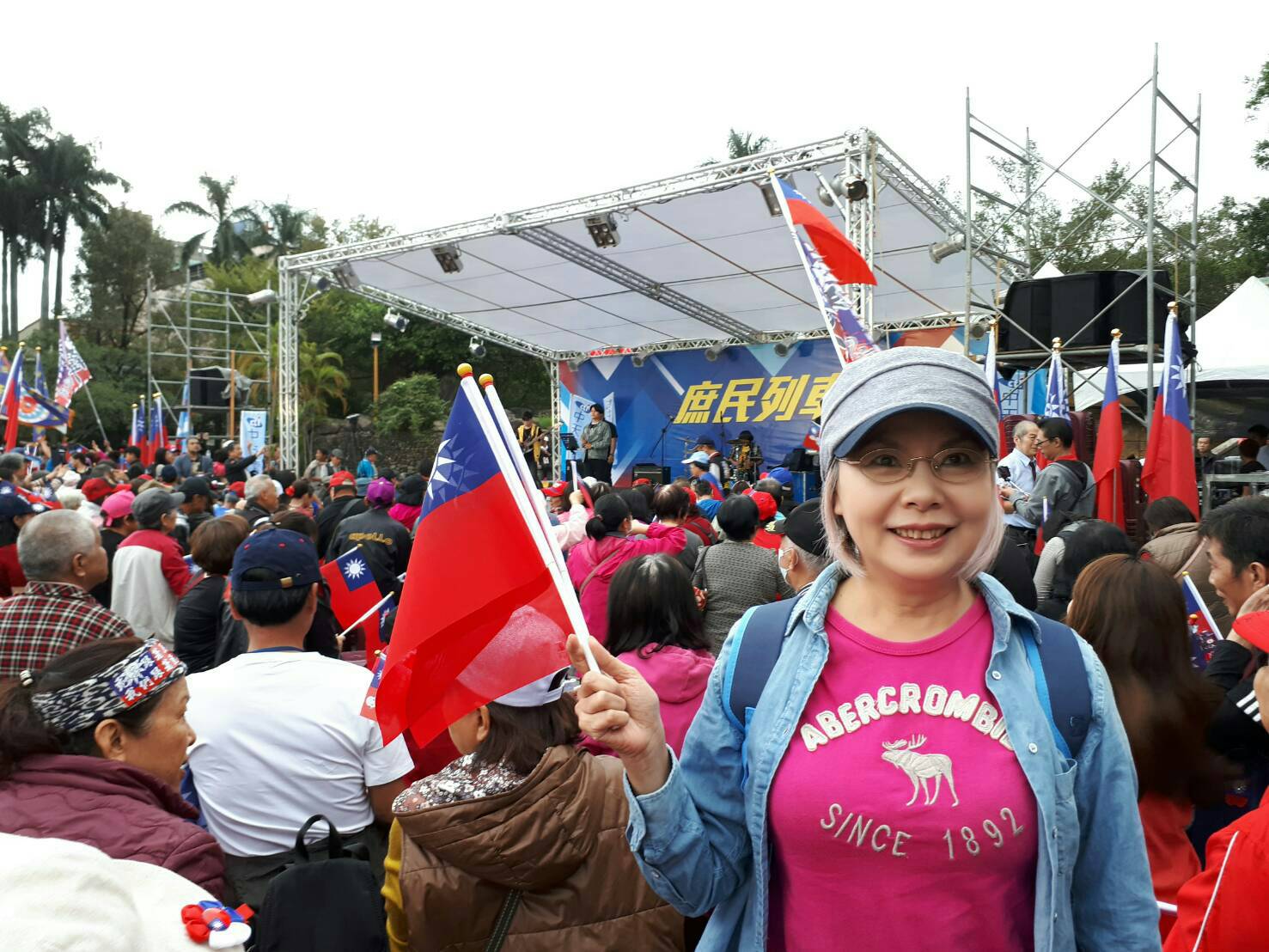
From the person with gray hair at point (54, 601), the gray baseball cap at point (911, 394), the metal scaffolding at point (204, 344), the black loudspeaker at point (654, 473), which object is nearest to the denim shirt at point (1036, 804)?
the gray baseball cap at point (911, 394)

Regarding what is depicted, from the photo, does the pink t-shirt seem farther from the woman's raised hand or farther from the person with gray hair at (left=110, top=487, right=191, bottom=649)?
the person with gray hair at (left=110, top=487, right=191, bottom=649)

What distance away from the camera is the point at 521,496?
174 centimetres

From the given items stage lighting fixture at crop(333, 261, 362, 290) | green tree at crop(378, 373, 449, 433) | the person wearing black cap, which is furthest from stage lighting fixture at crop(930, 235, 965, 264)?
green tree at crop(378, 373, 449, 433)

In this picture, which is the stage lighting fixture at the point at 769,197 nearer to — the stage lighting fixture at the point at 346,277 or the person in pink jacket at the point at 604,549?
the person in pink jacket at the point at 604,549

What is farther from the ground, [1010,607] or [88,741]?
[1010,607]

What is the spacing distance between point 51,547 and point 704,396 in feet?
50.1

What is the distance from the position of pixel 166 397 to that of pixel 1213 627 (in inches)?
1361

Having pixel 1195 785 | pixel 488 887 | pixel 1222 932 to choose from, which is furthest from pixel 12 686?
pixel 1195 785

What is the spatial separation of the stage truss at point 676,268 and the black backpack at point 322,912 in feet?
27.2

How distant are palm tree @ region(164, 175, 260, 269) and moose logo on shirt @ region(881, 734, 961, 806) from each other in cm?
4492

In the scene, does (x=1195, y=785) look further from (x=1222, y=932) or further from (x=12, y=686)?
(x=12, y=686)

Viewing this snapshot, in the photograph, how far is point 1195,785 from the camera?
232 cm

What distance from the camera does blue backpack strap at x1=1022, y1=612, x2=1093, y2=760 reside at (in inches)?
53.6

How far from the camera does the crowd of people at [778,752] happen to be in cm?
135
